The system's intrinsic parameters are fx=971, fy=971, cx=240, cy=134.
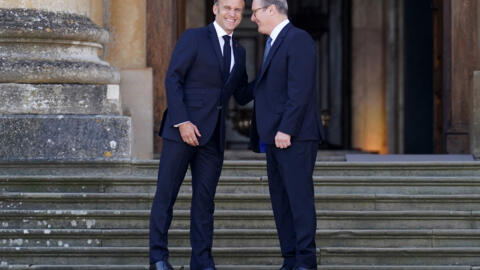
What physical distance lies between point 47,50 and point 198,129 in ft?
8.31

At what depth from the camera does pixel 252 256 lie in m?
6.09

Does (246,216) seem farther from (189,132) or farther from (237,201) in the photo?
(189,132)

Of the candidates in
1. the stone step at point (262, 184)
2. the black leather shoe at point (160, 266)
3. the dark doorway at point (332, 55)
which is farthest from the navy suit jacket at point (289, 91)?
the dark doorway at point (332, 55)

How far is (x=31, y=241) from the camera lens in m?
6.31

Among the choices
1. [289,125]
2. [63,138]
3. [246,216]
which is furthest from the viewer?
[63,138]

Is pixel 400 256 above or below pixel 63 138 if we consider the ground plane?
below

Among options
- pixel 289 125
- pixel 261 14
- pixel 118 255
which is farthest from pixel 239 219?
pixel 261 14

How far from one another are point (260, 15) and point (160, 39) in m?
3.41

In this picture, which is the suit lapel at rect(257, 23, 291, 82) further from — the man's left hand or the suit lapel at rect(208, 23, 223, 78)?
the man's left hand

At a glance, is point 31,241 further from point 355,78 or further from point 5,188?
point 355,78

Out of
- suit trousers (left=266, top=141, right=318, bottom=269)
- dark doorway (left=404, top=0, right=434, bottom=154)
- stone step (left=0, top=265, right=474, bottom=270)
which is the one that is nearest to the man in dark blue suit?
suit trousers (left=266, top=141, right=318, bottom=269)

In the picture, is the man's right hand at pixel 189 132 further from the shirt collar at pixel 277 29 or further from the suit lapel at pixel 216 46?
the shirt collar at pixel 277 29

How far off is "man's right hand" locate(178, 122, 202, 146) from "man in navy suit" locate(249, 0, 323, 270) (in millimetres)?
369

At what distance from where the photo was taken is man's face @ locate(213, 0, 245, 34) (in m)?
5.48
